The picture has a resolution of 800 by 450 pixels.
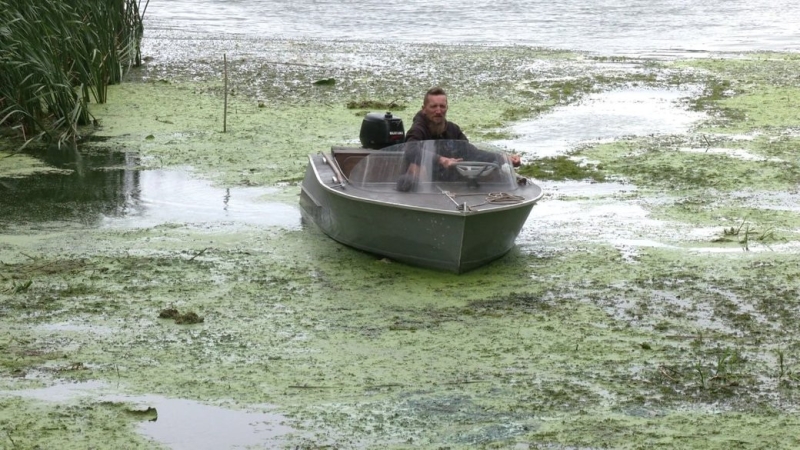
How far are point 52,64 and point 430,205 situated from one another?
17.2ft

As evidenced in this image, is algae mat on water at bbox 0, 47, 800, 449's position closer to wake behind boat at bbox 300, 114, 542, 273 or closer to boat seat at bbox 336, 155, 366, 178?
wake behind boat at bbox 300, 114, 542, 273

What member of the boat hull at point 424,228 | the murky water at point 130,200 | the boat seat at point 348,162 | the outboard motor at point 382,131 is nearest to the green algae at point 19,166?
the murky water at point 130,200

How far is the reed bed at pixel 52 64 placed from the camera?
11.1 meters

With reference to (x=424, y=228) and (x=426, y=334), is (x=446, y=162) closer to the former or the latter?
(x=424, y=228)

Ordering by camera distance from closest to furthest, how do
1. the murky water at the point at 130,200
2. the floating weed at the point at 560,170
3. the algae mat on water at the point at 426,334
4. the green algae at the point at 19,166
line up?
1. the algae mat on water at the point at 426,334
2. the murky water at the point at 130,200
3. the floating weed at the point at 560,170
4. the green algae at the point at 19,166

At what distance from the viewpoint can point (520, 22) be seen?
25.7m

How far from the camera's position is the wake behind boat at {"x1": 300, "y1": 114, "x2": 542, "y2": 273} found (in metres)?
7.56

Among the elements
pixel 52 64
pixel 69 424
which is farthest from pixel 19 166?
pixel 69 424

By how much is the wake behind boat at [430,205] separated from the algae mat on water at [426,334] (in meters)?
0.15

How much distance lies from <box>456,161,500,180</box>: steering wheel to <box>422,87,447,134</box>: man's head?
581 millimetres

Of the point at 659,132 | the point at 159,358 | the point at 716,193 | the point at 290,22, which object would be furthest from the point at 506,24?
the point at 159,358

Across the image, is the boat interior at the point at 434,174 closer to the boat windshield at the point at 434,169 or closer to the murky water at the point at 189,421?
the boat windshield at the point at 434,169

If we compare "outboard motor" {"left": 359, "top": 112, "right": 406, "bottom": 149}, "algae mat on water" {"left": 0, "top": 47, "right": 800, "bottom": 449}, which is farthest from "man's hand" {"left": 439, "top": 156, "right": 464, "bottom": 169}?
"outboard motor" {"left": 359, "top": 112, "right": 406, "bottom": 149}

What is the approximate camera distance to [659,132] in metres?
12.4
